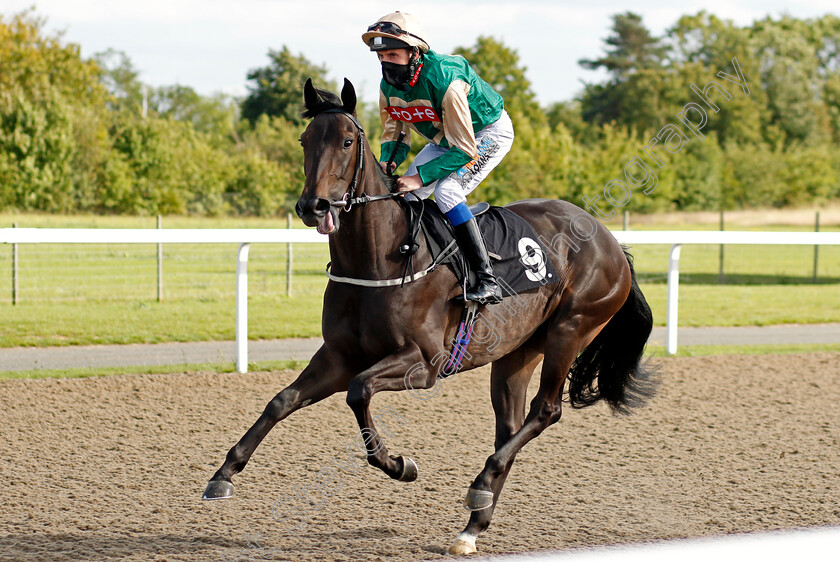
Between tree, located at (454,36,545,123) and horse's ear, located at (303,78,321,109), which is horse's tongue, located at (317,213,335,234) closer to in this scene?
horse's ear, located at (303,78,321,109)

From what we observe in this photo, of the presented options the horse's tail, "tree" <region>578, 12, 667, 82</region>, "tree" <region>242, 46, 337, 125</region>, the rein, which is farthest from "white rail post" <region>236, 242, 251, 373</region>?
"tree" <region>578, 12, 667, 82</region>

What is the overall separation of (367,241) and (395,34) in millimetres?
856

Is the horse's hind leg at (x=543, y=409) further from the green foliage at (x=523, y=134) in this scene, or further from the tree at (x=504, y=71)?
the tree at (x=504, y=71)

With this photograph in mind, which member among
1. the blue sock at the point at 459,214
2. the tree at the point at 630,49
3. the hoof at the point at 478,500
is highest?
the tree at the point at 630,49

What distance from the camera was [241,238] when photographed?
23.9 feet

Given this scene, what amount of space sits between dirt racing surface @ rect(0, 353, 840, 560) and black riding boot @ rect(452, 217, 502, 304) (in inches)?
40.7

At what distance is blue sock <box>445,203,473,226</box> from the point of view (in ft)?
13.0

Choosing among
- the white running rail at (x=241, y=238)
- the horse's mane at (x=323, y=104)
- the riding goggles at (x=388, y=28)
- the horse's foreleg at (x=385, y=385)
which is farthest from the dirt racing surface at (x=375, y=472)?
the riding goggles at (x=388, y=28)

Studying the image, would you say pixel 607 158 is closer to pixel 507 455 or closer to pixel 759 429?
pixel 759 429

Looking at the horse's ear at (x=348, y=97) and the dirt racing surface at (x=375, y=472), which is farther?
the dirt racing surface at (x=375, y=472)

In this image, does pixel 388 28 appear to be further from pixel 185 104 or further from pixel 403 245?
pixel 185 104

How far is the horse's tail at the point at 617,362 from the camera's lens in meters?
4.93

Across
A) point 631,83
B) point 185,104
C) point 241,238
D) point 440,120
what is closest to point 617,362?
point 440,120

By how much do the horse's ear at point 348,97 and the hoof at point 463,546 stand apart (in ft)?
5.80
